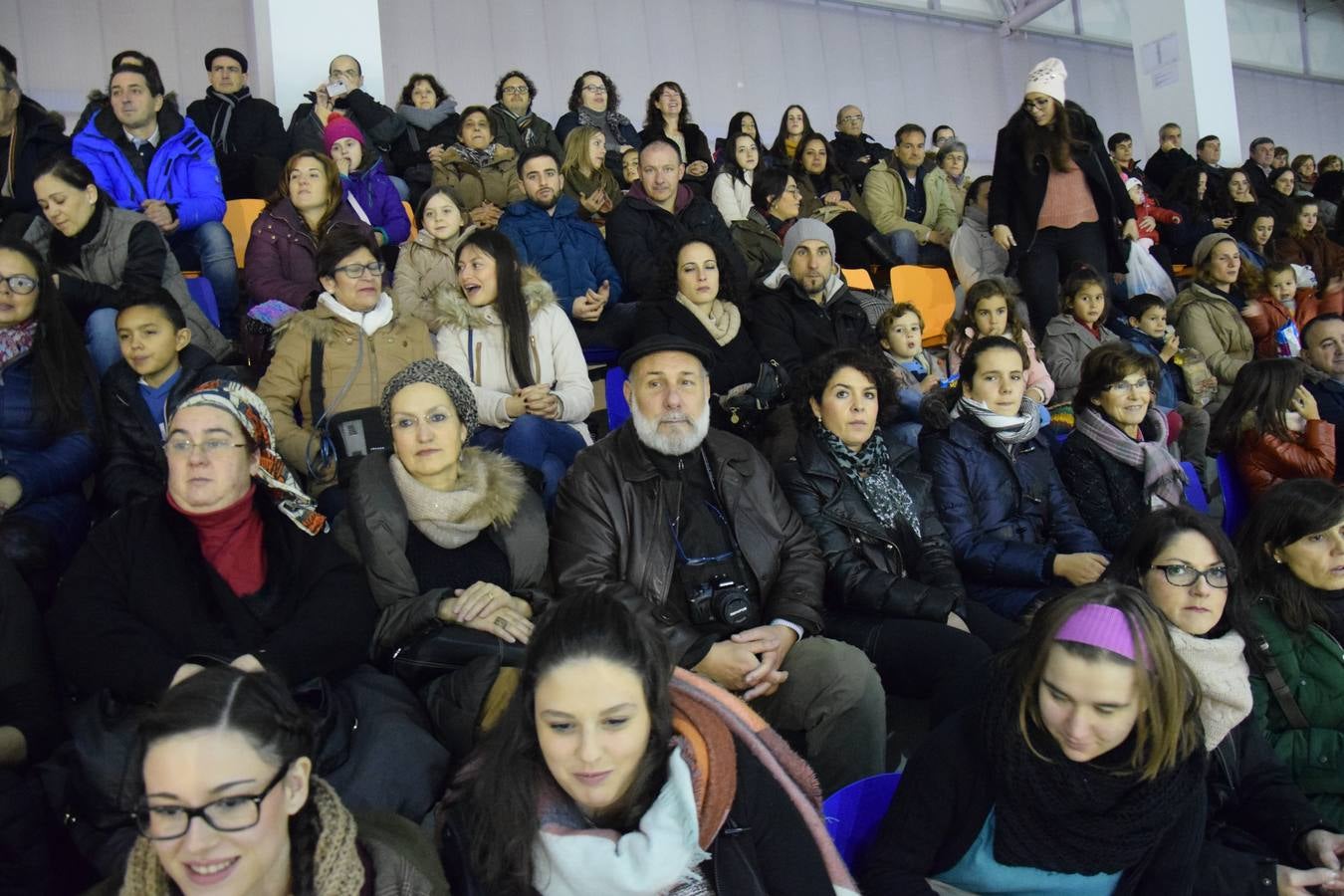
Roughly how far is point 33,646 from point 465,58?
7548mm

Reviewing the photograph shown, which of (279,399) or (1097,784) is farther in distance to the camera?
(279,399)

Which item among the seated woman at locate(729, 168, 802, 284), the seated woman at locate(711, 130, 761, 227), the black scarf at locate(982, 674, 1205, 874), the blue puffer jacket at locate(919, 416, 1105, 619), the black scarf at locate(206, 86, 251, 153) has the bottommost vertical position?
the black scarf at locate(982, 674, 1205, 874)

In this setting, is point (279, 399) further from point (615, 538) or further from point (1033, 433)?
point (1033, 433)

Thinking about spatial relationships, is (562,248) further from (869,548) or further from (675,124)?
(675,124)

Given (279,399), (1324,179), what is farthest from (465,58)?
(1324,179)

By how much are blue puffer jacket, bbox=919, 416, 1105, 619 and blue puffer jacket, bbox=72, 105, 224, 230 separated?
2924mm

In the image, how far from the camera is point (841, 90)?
10.6m

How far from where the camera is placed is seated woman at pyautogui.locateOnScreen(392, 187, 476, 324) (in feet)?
12.6

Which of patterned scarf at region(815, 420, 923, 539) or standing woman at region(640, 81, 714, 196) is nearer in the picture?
patterned scarf at region(815, 420, 923, 539)

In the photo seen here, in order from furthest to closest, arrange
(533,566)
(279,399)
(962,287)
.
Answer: (962,287), (279,399), (533,566)

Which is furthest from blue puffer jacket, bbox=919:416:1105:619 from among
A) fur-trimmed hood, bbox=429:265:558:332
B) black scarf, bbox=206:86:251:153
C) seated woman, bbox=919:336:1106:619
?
black scarf, bbox=206:86:251:153

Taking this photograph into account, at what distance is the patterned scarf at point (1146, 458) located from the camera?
10.5 feet

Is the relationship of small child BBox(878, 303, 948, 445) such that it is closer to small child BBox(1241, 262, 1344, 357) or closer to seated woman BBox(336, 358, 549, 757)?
seated woman BBox(336, 358, 549, 757)

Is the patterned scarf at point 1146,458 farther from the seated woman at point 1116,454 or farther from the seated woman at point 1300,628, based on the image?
the seated woman at point 1300,628
